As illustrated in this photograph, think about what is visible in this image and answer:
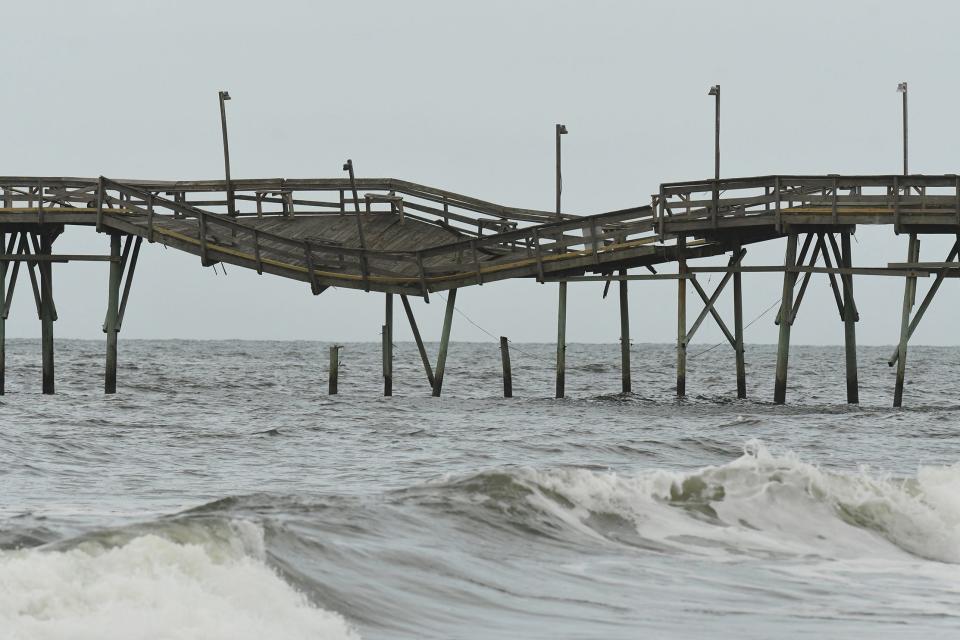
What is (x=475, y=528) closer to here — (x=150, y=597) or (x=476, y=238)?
(x=150, y=597)

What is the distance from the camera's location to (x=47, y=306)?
29078 millimetres

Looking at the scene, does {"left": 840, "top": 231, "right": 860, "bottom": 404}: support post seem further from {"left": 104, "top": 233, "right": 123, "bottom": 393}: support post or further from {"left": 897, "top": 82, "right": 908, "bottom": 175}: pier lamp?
{"left": 104, "top": 233, "right": 123, "bottom": 393}: support post

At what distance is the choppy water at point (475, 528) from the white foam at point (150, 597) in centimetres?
2

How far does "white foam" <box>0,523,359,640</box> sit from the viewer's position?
25.5ft

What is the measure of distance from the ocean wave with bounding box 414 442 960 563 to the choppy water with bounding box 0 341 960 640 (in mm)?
28

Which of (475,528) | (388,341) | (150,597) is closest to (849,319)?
(388,341)

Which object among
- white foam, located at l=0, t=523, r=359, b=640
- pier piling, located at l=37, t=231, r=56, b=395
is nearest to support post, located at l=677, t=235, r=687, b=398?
pier piling, located at l=37, t=231, r=56, b=395

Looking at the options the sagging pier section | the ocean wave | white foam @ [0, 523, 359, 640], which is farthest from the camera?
the sagging pier section

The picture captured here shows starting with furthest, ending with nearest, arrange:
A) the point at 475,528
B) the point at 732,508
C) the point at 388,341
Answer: the point at 388,341 < the point at 732,508 < the point at 475,528

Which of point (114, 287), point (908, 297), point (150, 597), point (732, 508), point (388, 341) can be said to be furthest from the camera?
point (388, 341)

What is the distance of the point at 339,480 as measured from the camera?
15.2 meters

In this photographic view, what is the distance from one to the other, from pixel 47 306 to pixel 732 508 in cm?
1865

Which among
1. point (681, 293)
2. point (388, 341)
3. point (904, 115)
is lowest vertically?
point (388, 341)

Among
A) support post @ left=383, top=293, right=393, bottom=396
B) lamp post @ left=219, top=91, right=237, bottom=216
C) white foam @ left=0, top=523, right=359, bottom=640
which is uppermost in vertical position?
lamp post @ left=219, top=91, right=237, bottom=216
